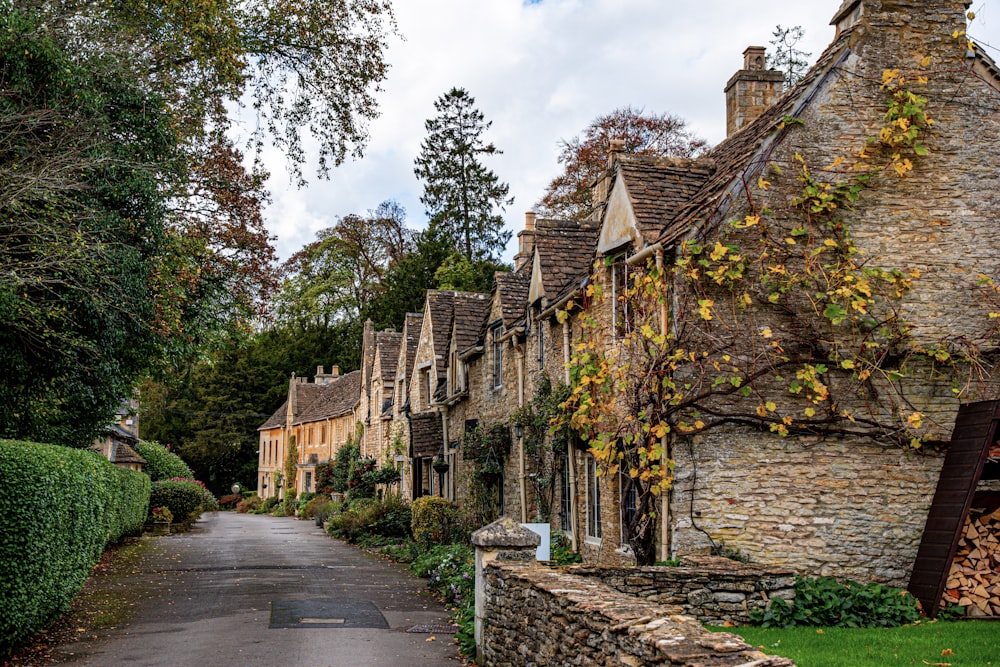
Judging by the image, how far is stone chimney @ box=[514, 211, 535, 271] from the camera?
27.6m

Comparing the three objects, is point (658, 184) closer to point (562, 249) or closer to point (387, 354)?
point (562, 249)

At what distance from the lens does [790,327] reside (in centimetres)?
1393

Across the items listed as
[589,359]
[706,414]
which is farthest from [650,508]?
[589,359]

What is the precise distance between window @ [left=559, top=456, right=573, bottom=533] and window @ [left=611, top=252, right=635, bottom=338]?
12.5 ft

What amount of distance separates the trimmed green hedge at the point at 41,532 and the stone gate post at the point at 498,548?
19.2 ft

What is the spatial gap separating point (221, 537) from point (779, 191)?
89.1ft

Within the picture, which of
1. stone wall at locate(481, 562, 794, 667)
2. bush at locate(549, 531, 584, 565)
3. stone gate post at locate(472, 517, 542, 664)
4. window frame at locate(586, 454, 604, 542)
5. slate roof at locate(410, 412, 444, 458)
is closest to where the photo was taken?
stone wall at locate(481, 562, 794, 667)

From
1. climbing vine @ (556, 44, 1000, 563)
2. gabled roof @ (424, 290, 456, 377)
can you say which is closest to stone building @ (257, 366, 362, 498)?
gabled roof @ (424, 290, 456, 377)

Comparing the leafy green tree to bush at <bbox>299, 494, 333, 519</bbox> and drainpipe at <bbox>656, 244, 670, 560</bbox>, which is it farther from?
bush at <bbox>299, 494, 333, 519</bbox>

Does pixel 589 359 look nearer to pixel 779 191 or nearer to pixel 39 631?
pixel 779 191

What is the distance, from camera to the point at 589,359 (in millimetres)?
15430

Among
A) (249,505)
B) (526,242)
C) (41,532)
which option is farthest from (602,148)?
(249,505)

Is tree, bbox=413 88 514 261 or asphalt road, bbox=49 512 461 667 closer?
asphalt road, bbox=49 512 461 667

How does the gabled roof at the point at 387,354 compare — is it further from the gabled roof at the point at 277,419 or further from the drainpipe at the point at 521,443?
the gabled roof at the point at 277,419
